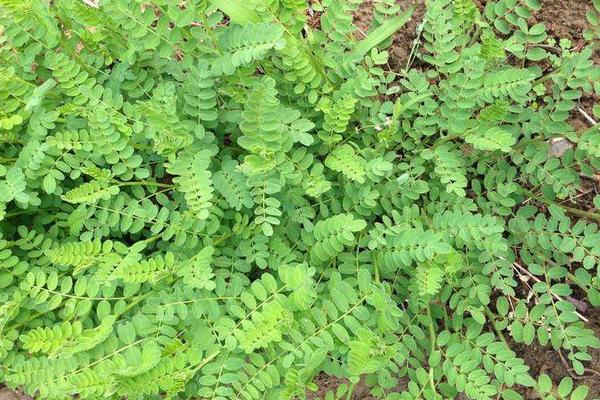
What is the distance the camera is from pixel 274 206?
201cm

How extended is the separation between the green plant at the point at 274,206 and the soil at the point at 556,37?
21 cm

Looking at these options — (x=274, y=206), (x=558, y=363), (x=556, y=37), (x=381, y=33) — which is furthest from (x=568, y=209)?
(x=274, y=206)

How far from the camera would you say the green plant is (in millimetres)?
1888

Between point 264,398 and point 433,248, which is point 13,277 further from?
point 433,248

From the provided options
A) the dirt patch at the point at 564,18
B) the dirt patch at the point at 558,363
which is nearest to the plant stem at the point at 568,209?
the dirt patch at the point at 558,363

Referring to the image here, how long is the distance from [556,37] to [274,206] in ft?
4.63

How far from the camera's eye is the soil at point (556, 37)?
234 cm

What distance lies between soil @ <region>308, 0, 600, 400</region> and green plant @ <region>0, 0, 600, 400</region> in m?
0.21

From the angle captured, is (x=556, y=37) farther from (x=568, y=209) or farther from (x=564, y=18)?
(x=568, y=209)

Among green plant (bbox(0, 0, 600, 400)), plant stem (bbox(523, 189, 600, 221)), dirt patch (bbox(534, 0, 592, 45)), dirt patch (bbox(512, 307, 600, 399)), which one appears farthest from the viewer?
dirt patch (bbox(534, 0, 592, 45))

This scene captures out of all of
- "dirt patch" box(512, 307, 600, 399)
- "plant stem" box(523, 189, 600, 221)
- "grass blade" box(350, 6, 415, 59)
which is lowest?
"dirt patch" box(512, 307, 600, 399)

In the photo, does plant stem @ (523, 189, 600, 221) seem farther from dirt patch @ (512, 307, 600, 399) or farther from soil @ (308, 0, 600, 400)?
dirt patch @ (512, 307, 600, 399)

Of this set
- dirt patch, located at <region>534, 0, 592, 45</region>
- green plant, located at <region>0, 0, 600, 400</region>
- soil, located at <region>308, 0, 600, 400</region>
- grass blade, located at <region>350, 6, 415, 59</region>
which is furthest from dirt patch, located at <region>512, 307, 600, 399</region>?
grass blade, located at <region>350, 6, 415, 59</region>

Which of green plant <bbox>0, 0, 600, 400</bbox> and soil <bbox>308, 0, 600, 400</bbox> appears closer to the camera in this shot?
green plant <bbox>0, 0, 600, 400</bbox>
